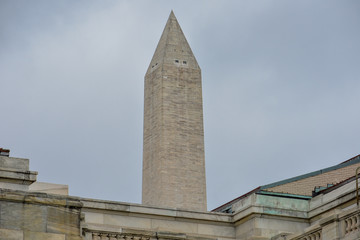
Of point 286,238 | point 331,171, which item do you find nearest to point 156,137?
point 331,171

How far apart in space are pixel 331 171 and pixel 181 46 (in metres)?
37.1

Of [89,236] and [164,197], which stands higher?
[164,197]

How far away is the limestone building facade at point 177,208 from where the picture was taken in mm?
A: 16438

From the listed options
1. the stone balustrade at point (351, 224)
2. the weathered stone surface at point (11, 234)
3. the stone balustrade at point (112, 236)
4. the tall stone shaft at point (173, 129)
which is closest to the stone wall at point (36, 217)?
Result: the weathered stone surface at point (11, 234)

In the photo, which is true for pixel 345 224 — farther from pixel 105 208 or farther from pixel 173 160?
pixel 173 160

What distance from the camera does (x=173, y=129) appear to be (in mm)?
67688

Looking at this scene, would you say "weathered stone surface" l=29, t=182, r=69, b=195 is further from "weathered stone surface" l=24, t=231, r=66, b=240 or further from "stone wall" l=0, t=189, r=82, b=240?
"weathered stone surface" l=24, t=231, r=66, b=240

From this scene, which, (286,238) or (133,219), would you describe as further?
(133,219)

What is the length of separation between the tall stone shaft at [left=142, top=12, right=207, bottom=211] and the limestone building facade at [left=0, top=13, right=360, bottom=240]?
9cm

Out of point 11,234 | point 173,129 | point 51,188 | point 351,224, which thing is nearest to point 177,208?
point 51,188

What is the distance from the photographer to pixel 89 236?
68.8 ft

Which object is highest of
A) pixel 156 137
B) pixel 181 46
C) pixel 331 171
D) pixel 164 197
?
pixel 181 46

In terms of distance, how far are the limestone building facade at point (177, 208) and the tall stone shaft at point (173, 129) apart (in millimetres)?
90

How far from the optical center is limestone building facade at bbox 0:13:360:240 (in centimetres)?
1644
